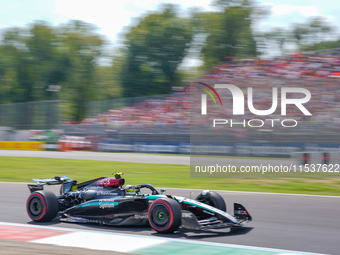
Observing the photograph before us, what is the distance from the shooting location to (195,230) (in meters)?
6.29

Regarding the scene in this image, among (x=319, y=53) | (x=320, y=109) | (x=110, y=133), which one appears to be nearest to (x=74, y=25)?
(x=110, y=133)

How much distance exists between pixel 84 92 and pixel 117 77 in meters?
5.56

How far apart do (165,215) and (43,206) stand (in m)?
2.02

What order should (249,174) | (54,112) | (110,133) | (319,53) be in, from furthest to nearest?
(54,112), (110,133), (319,53), (249,174)

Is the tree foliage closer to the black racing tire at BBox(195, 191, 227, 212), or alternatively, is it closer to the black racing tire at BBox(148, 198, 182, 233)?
the black racing tire at BBox(195, 191, 227, 212)

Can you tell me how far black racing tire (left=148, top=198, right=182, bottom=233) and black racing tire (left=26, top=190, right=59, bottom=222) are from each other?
1640 mm

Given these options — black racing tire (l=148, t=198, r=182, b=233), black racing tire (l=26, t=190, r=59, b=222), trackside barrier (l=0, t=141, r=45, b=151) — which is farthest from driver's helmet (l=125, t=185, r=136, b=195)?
trackside barrier (l=0, t=141, r=45, b=151)

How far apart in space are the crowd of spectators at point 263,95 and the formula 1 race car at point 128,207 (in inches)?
438

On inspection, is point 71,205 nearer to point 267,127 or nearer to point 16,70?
point 267,127

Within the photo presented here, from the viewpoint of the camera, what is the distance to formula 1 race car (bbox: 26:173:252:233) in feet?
19.7

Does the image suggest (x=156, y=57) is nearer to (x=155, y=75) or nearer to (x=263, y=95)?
(x=155, y=75)

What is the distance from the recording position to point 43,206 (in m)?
6.93

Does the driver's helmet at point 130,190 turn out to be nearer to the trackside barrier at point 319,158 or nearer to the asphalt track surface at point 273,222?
the asphalt track surface at point 273,222

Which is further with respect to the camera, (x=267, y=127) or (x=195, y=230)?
(x=267, y=127)
